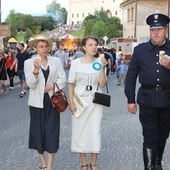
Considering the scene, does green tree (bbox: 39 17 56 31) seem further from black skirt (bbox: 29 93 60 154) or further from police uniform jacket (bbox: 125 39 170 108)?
police uniform jacket (bbox: 125 39 170 108)

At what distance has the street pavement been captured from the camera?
21.3ft

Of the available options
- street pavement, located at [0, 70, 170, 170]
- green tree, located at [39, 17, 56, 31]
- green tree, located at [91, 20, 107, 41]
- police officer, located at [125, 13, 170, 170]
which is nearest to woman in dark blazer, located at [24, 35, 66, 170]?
street pavement, located at [0, 70, 170, 170]

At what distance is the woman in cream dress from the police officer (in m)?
0.45

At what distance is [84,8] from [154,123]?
17900cm

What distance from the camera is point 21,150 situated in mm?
7402

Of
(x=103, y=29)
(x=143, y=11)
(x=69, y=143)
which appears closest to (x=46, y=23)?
(x=103, y=29)

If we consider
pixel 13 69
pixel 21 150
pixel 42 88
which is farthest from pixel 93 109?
pixel 13 69

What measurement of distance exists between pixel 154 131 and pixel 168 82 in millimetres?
613

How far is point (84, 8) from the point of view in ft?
597

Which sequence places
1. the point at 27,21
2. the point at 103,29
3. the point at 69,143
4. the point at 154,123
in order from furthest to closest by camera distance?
1. the point at 27,21
2. the point at 103,29
3. the point at 69,143
4. the point at 154,123

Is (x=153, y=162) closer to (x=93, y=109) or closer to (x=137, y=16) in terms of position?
(x=93, y=109)

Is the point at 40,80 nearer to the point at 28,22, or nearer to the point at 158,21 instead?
the point at 158,21

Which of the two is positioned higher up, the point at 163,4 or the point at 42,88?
the point at 163,4

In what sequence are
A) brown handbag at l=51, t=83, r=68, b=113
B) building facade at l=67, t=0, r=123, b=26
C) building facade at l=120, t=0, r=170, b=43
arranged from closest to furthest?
brown handbag at l=51, t=83, r=68, b=113
building facade at l=120, t=0, r=170, b=43
building facade at l=67, t=0, r=123, b=26
